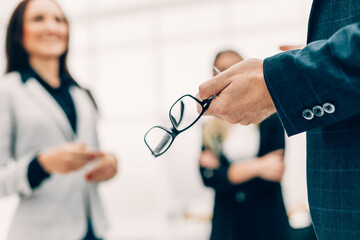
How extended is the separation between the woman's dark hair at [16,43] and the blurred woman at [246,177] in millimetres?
1061

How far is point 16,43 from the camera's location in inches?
62.3

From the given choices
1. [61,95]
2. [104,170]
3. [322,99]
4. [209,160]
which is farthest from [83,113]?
[322,99]

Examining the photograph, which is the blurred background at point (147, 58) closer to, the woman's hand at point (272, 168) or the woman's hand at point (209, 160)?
the woman's hand at point (209, 160)

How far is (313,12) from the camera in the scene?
27.3 inches

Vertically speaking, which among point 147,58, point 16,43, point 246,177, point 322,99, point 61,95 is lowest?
point 147,58

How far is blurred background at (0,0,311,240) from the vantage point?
4562mm

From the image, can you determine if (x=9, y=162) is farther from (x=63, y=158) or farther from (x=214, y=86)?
(x=214, y=86)

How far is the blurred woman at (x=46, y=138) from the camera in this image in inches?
53.5

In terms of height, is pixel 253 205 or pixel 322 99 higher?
pixel 322 99

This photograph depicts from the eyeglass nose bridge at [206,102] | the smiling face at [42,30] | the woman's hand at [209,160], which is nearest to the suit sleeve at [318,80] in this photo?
the eyeglass nose bridge at [206,102]

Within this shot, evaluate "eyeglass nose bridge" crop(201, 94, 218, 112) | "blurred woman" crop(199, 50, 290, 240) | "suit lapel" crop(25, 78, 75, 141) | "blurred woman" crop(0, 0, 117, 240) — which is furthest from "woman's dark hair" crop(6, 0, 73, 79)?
"eyeglass nose bridge" crop(201, 94, 218, 112)

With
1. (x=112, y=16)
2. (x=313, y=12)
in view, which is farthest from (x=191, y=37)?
(x=313, y=12)

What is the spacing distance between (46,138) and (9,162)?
0.58 feet

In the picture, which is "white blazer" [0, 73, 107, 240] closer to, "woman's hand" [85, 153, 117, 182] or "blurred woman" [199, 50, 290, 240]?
"woman's hand" [85, 153, 117, 182]
